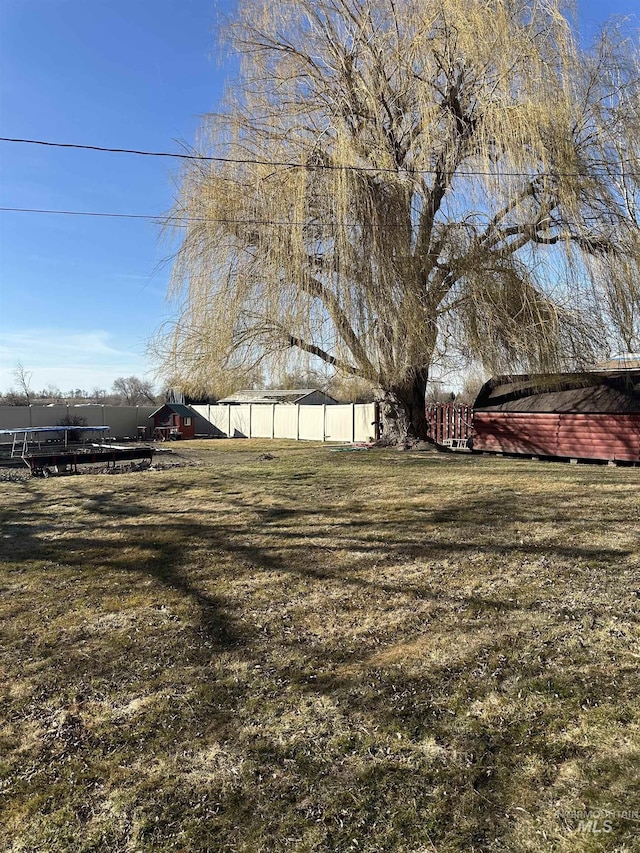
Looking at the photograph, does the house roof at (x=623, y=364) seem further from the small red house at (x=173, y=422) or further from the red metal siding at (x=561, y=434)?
the small red house at (x=173, y=422)

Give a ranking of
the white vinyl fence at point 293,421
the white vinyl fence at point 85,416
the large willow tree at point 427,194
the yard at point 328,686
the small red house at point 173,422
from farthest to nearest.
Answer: the small red house at point 173,422, the white vinyl fence at point 85,416, the white vinyl fence at point 293,421, the large willow tree at point 427,194, the yard at point 328,686

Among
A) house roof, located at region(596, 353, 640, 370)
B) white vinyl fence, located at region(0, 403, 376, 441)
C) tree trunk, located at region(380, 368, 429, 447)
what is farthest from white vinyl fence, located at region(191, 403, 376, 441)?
house roof, located at region(596, 353, 640, 370)

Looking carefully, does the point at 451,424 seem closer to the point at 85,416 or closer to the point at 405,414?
the point at 405,414

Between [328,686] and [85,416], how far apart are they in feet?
85.7

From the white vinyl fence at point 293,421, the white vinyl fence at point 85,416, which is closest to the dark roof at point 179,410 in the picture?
the white vinyl fence at point 85,416

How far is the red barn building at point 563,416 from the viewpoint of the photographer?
11.5 meters

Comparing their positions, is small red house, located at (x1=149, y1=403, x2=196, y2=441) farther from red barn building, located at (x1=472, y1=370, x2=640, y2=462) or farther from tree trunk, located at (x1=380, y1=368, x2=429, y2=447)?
red barn building, located at (x1=472, y1=370, x2=640, y2=462)

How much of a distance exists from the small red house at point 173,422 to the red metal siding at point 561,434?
16.4 meters

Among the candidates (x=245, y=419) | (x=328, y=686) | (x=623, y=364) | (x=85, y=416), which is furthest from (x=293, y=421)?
(x=328, y=686)

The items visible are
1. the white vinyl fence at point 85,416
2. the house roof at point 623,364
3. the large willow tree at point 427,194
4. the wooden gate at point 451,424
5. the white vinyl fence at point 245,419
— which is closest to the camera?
the large willow tree at point 427,194

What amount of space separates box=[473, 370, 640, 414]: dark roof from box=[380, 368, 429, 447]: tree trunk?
1.87 m

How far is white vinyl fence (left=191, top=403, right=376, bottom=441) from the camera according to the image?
21297 mm

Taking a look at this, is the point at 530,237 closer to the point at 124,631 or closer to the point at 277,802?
the point at 124,631

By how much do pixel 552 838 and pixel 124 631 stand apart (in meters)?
2.73
